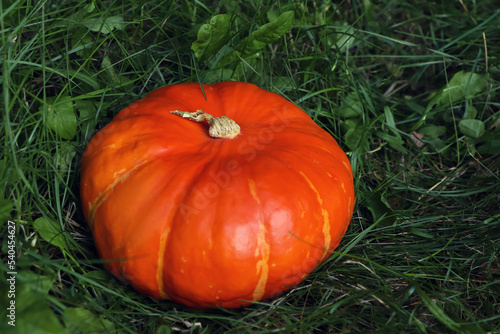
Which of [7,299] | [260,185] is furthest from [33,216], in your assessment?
[260,185]

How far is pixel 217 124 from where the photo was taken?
6.33 feet

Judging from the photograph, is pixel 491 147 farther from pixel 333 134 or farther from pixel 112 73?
pixel 112 73

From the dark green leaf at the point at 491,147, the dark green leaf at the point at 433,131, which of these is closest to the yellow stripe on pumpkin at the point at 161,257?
the dark green leaf at the point at 433,131

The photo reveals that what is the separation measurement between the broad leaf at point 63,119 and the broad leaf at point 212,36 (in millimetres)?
653

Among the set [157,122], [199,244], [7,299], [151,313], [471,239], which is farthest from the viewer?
[471,239]

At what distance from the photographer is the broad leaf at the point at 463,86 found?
2.91m

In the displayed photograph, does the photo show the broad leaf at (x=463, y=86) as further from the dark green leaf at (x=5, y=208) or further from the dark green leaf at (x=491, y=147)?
the dark green leaf at (x=5, y=208)

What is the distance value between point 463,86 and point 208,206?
6.44 feet

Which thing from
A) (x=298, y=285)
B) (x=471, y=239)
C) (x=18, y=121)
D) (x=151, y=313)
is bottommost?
(x=471, y=239)

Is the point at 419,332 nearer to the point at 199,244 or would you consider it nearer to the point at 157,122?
the point at 199,244

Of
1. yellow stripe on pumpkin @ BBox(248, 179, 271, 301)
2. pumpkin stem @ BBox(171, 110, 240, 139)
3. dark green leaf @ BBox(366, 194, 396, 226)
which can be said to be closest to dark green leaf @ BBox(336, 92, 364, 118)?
dark green leaf @ BBox(366, 194, 396, 226)

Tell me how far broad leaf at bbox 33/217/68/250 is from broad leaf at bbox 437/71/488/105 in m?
2.23

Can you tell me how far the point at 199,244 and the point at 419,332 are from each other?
869mm

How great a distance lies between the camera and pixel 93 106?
93.2 inches
